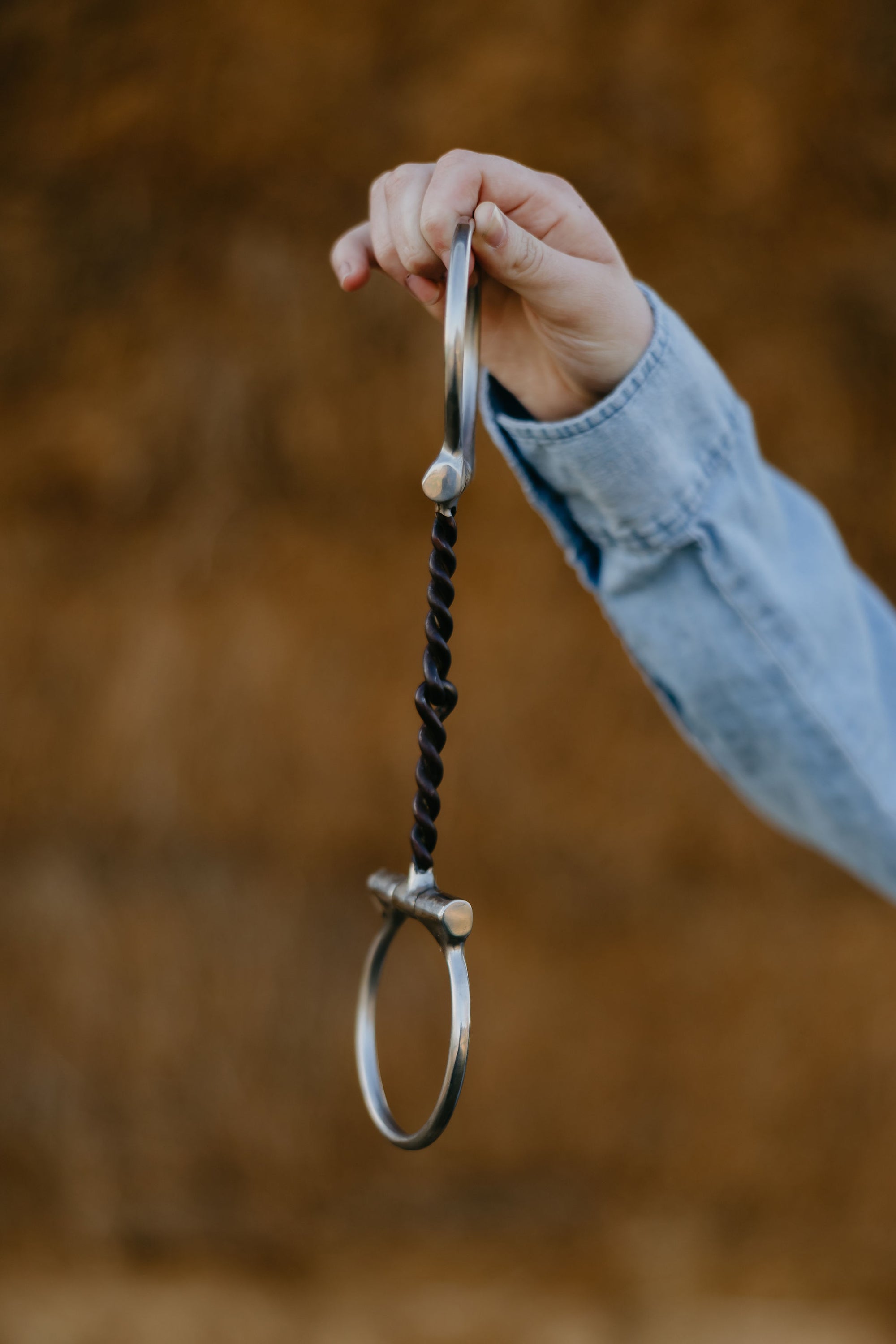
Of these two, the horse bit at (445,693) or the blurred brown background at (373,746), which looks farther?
the blurred brown background at (373,746)

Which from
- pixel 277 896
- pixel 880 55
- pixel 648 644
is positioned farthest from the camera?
pixel 277 896

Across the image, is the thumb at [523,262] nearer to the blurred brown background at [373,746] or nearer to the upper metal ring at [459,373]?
the upper metal ring at [459,373]

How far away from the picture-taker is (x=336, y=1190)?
0.95 m

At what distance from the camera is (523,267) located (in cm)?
26

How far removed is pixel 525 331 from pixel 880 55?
70 cm

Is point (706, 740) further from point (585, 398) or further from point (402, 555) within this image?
point (402, 555)

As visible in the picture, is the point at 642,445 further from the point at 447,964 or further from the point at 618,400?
the point at 447,964

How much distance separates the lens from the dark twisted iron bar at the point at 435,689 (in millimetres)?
254

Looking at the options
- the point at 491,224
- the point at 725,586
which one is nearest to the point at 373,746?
the point at 725,586

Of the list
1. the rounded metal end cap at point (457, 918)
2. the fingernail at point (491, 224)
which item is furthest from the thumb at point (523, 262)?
the rounded metal end cap at point (457, 918)

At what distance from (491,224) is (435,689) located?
0.37ft

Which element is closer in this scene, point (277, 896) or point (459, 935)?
point (459, 935)

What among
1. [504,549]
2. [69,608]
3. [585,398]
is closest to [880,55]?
[504,549]

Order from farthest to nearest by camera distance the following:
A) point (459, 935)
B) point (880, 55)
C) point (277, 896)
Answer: point (277, 896) < point (880, 55) < point (459, 935)
